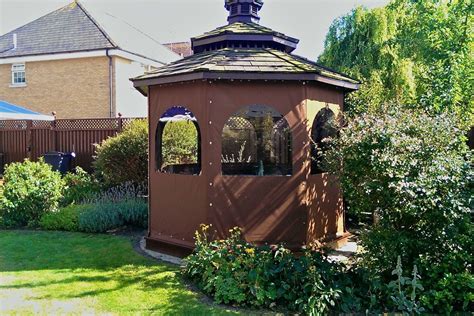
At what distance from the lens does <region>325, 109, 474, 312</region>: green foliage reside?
4.64 metres

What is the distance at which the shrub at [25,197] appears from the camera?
927 centimetres

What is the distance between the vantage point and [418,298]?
4734mm

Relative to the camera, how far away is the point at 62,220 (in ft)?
29.4

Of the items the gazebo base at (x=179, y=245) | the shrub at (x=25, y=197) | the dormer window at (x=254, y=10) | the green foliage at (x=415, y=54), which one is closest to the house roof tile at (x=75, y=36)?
the green foliage at (x=415, y=54)

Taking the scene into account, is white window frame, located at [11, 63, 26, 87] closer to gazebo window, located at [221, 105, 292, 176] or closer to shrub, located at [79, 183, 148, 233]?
shrub, located at [79, 183, 148, 233]

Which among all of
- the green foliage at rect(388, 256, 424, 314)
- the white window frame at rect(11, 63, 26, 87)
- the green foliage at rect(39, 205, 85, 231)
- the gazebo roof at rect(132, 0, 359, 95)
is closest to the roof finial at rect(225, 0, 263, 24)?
the gazebo roof at rect(132, 0, 359, 95)

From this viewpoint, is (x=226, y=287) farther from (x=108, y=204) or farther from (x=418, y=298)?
(x=108, y=204)

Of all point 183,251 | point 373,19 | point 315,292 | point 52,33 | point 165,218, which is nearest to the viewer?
point 315,292

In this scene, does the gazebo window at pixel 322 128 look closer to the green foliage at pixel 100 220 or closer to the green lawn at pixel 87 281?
the green lawn at pixel 87 281

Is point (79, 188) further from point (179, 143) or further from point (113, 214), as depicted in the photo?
point (179, 143)

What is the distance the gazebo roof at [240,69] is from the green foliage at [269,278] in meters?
2.52

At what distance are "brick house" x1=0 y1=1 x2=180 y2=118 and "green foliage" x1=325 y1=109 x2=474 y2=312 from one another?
58.0 feet

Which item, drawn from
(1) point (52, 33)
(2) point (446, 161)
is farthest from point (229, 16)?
(1) point (52, 33)

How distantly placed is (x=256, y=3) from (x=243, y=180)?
4.31 meters
